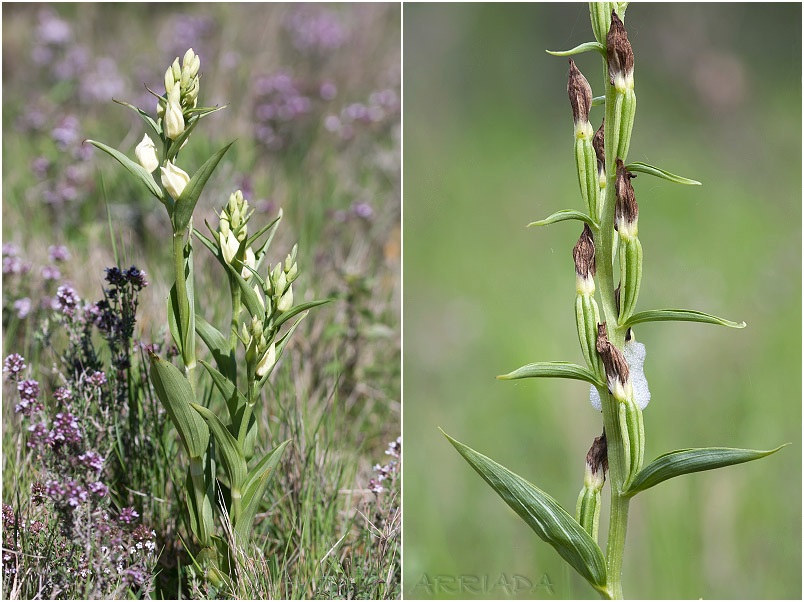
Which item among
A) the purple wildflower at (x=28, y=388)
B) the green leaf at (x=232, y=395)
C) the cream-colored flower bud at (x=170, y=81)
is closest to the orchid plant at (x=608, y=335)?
the green leaf at (x=232, y=395)

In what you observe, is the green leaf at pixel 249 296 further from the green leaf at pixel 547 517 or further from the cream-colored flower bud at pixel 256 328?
the green leaf at pixel 547 517

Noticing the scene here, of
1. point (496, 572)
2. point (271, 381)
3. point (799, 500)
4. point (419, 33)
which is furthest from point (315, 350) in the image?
point (799, 500)

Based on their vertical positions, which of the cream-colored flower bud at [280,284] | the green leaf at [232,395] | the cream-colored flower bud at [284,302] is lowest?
the green leaf at [232,395]

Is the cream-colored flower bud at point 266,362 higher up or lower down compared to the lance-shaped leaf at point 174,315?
lower down

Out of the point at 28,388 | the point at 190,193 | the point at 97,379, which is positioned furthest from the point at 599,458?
the point at 28,388

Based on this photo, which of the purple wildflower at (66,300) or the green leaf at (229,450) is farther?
the purple wildflower at (66,300)

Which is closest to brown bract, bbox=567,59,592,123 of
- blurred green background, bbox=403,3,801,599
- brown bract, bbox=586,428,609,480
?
brown bract, bbox=586,428,609,480

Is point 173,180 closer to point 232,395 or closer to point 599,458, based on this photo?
point 232,395

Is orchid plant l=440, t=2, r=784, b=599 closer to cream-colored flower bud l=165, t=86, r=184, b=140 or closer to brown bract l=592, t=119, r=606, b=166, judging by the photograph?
brown bract l=592, t=119, r=606, b=166

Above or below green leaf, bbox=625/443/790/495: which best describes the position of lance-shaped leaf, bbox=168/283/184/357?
above

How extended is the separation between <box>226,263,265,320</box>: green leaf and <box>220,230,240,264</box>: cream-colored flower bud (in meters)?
0.02

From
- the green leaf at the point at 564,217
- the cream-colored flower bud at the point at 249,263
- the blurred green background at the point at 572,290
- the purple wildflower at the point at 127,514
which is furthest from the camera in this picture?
the blurred green background at the point at 572,290

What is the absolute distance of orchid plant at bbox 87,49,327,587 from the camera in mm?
1281

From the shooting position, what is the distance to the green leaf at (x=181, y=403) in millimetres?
1294
